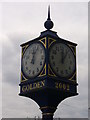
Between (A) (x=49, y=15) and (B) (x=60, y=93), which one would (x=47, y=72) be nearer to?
(B) (x=60, y=93)

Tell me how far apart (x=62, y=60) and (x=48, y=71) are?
162 cm

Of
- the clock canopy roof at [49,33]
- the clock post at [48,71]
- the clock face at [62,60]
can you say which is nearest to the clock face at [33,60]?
the clock post at [48,71]

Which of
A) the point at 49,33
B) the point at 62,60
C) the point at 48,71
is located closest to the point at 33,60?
the point at 48,71

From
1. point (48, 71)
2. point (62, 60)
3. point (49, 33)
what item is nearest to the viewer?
point (48, 71)

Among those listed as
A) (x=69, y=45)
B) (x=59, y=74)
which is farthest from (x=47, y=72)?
(x=69, y=45)

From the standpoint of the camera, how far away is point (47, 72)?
985 inches

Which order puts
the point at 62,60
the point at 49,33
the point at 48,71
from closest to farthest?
the point at 48,71
the point at 62,60
the point at 49,33

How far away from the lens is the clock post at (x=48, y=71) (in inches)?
998

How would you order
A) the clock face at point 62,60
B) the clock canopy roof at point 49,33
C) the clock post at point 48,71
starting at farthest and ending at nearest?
the clock canopy roof at point 49,33 < the clock face at point 62,60 < the clock post at point 48,71

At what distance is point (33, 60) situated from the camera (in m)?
26.3

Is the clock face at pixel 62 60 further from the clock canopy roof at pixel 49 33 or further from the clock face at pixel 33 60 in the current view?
the clock face at pixel 33 60

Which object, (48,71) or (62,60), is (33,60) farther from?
(62,60)

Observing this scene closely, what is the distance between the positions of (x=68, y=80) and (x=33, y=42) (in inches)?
127

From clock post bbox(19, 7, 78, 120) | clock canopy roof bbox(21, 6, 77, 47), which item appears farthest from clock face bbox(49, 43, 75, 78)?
clock canopy roof bbox(21, 6, 77, 47)
